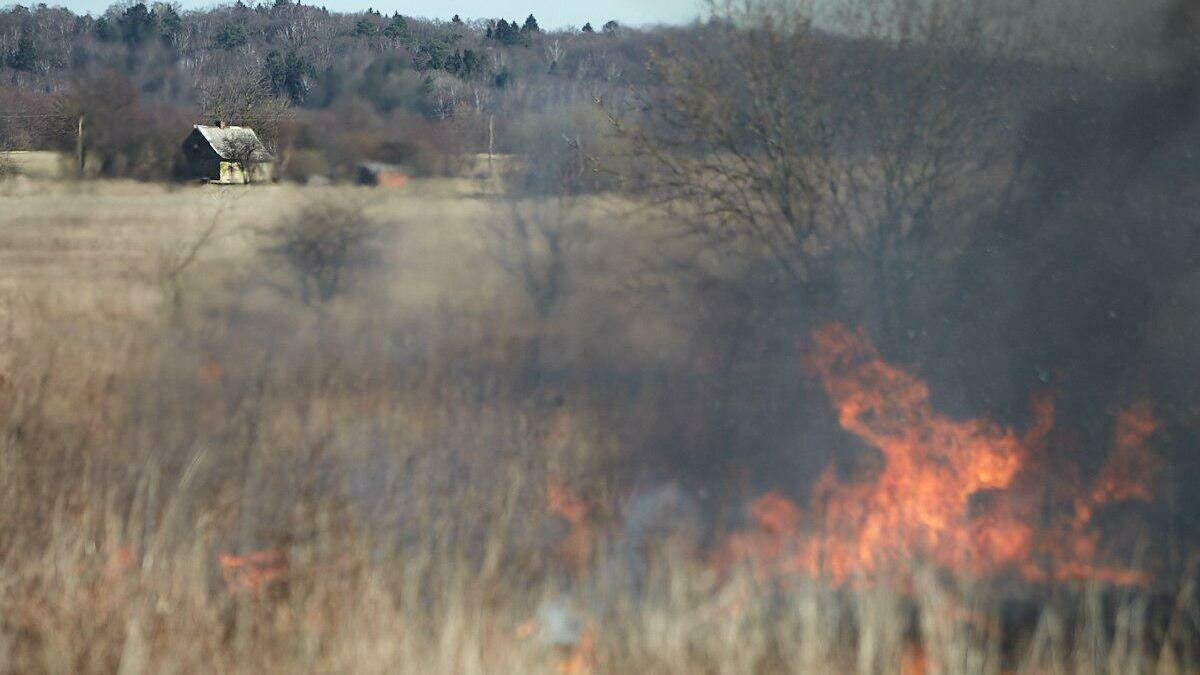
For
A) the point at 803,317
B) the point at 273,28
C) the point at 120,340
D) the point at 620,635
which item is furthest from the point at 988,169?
the point at 120,340

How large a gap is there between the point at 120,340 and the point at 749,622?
450 inches

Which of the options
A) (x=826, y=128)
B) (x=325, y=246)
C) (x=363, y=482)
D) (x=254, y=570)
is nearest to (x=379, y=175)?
(x=325, y=246)

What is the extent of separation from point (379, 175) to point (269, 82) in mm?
1716

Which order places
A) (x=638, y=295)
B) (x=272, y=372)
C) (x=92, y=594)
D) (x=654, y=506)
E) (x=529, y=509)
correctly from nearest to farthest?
1. (x=92, y=594)
2. (x=529, y=509)
3. (x=654, y=506)
4. (x=272, y=372)
5. (x=638, y=295)

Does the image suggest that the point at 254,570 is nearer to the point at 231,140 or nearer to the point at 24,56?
the point at 231,140

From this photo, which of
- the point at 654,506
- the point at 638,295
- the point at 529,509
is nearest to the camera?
the point at 529,509

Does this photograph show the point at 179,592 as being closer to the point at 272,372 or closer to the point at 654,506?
the point at 654,506

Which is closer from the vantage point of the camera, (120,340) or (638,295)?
(120,340)

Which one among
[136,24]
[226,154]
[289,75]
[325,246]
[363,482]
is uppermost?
[136,24]

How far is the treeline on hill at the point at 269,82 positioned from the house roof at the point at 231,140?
0.13 meters

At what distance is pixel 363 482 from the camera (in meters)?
10.7

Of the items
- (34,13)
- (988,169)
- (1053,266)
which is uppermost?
(34,13)

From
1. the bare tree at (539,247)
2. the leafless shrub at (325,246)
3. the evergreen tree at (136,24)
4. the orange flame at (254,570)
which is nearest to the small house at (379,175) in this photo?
the leafless shrub at (325,246)

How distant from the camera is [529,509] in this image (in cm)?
1130
